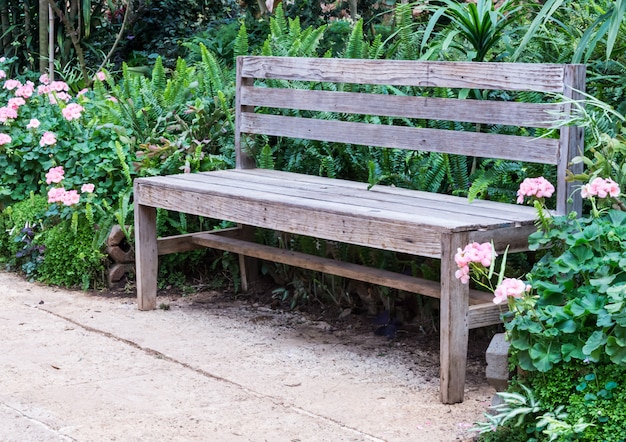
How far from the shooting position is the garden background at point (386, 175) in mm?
2779

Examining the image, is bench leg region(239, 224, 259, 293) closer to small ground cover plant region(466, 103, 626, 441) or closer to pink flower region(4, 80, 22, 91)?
pink flower region(4, 80, 22, 91)

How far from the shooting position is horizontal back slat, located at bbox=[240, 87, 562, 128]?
3.63 m

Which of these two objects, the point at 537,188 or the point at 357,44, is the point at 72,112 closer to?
the point at 357,44

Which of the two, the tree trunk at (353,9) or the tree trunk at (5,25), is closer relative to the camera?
the tree trunk at (353,9)

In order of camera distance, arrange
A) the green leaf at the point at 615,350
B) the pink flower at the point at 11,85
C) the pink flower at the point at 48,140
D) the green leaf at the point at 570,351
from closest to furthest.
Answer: the green leaf at the point at 615,350 < the green leaf at the point at 570,351 < the pink flower at the point at 48,140 < the pink flower at the point at 11,85

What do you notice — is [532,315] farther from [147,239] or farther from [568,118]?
[147,239]

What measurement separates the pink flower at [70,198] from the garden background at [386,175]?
0.01m

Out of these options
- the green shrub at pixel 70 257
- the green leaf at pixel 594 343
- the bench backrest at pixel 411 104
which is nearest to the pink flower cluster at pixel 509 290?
the green leaf at pixel 594 343

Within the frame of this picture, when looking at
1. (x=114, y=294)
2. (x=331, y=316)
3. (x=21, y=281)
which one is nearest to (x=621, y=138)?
(x=331, y=316)

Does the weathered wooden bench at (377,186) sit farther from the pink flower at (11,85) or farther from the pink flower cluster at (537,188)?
the pink flower at (11,85)

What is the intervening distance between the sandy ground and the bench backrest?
847 millimetres

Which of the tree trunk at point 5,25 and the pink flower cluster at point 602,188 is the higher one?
the tree trunk at point 5,25

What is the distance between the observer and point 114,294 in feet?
16.5

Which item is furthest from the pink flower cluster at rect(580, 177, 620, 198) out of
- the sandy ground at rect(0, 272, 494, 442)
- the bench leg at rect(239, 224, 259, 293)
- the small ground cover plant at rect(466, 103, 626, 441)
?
the bench leg at rect(239, 224, 259, 293)
